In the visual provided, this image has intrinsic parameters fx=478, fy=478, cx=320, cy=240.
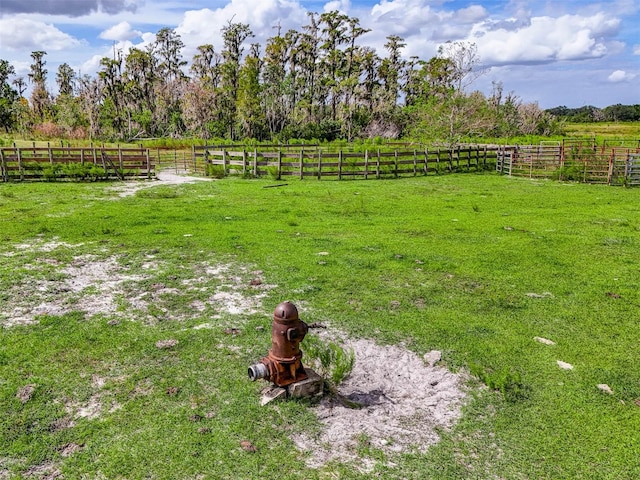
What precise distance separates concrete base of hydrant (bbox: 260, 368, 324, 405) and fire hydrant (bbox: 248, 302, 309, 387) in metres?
0.05

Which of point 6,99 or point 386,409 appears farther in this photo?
point 6,99

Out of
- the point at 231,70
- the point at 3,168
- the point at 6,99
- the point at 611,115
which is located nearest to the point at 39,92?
the point at 6,99

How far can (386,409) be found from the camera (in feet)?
12.8

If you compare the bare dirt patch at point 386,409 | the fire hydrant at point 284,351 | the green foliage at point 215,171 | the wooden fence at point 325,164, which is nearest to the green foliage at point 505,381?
the bare dirt patch at point 386,409

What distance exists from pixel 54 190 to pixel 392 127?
43739mm

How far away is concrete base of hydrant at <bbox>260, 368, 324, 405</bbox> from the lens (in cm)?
389

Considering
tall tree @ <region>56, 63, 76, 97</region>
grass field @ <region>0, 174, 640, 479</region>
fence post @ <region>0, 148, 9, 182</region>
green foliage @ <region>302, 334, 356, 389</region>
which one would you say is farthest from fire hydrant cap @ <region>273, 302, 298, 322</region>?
tall tree @ <region>56, 63, 76, 97</region>

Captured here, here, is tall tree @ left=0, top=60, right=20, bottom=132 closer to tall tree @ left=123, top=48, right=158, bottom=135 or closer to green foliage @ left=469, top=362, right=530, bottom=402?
tall tree @ left=123, top=48, right=158, bottom=135

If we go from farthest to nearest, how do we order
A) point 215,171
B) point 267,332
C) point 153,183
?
1. point 215,171
2. point 153,183
3. point 267,332

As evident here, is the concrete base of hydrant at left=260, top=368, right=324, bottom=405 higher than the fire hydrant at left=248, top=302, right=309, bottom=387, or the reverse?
the fire hydrant at left=248, top=302, right=309, bottom=387

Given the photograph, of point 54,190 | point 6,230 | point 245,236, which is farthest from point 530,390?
point 54,190

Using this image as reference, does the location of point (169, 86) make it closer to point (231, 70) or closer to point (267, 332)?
point (231, 70)

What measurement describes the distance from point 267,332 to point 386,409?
1789mm

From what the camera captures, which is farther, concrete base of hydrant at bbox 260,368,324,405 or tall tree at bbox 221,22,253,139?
tall tree at bbox 221,22,253,139
